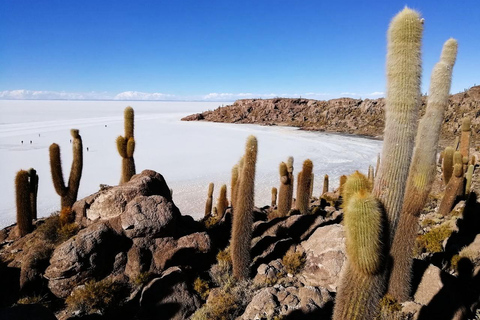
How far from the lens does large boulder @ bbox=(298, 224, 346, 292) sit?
5.73m

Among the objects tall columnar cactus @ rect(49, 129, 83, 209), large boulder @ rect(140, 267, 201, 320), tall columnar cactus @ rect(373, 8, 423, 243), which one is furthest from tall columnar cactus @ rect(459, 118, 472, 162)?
tall columnar cactus @ rect(49, 129, 83, 209)

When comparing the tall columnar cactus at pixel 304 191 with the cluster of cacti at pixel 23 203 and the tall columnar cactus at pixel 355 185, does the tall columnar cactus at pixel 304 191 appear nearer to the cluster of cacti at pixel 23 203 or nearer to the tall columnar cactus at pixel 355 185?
the tall columnar cactus at pixel 355 185

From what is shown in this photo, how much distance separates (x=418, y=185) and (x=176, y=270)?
4544 mm

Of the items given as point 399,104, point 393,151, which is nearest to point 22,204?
point 393,151

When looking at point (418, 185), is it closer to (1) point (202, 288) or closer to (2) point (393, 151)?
(2) point (393, 151)

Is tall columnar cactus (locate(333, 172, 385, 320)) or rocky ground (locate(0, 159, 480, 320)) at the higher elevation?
tall columnar cactus (locate(333, 172, 385, 320))

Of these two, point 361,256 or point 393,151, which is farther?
point 393,151

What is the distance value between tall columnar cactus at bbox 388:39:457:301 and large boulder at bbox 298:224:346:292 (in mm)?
1141

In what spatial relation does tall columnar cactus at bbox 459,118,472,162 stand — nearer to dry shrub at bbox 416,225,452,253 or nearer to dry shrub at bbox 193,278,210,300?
dry shrub at bbox 416,225,452,253

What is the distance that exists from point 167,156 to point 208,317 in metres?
22.9

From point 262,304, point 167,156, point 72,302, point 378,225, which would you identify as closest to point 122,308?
point 72,302

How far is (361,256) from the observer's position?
3.07m

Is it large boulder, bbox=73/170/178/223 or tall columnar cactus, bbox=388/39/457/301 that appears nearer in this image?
tall columnar cactus, bbox=388/39/457/301

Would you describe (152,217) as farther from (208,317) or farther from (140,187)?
(208,317)
